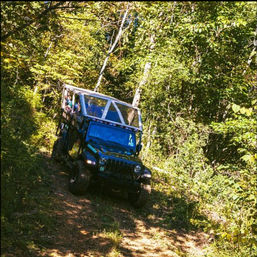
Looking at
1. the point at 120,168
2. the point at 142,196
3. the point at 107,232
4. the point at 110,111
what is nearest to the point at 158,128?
the point at 110,111

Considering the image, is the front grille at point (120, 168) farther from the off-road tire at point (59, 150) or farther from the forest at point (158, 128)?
the off-road tire at point (59, 150)

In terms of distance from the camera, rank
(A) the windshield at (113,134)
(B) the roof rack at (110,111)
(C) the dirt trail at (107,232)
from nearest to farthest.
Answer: (C) the dirt trail at (107,232) → (A) the windshield at (113,134) → (B) the roof rack at (110,111)

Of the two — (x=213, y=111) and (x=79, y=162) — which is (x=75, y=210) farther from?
(x=213, y=111)

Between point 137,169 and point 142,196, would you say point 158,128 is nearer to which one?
point 137,169

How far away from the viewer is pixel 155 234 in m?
6.58

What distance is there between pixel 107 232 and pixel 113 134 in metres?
3.33

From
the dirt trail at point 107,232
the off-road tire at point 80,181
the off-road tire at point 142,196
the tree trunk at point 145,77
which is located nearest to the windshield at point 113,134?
the off-road tire at point 80,181

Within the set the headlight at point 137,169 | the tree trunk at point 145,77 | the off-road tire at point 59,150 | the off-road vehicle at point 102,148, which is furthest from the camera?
the tree trunk at point 145,77

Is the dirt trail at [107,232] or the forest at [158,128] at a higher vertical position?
the forest at [158,128]

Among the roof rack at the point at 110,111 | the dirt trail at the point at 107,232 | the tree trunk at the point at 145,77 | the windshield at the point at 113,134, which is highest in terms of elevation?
the tree trunk at the point at 145,77

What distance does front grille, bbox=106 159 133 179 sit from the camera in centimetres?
728

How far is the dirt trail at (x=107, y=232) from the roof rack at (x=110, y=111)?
2168 mm

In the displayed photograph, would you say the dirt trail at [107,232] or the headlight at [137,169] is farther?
the headlight at [137,169]

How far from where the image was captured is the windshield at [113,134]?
825 centimetres
